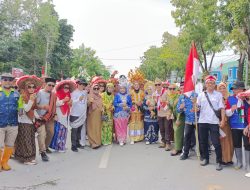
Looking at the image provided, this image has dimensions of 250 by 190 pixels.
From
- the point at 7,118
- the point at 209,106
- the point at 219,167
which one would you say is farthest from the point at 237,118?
the point at 7,118

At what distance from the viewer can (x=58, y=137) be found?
981 centimetres

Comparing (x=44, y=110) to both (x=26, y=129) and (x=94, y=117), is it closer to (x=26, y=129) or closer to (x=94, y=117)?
(x=26, y=129)

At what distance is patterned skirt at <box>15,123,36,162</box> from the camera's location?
27.3 ft

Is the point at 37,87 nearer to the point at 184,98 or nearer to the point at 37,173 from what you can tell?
the point at 37,173

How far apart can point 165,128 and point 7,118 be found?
423 centimetres

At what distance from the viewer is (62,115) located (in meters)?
9.86

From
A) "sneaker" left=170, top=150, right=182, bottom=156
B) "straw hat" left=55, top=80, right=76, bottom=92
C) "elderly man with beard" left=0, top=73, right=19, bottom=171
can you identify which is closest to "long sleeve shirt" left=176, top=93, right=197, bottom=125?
"sneaker" left=170, top=150, right=182, bottom=156

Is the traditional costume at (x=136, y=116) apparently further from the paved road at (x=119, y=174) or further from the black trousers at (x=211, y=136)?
the black trousers at (x=211, y=136)

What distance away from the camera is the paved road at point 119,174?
6922mm

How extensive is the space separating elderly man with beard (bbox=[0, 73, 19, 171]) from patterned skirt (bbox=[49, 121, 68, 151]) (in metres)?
1.86

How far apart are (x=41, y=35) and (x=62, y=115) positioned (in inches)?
1657

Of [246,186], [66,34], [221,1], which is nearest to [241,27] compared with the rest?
[221,1]

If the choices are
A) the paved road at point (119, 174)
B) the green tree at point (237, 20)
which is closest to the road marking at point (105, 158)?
the paved road at point (119, 174)

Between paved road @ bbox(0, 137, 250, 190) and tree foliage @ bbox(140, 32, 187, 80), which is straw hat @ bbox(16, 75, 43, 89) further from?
tree foliage @ bbox(140, 32, 187, 80)
